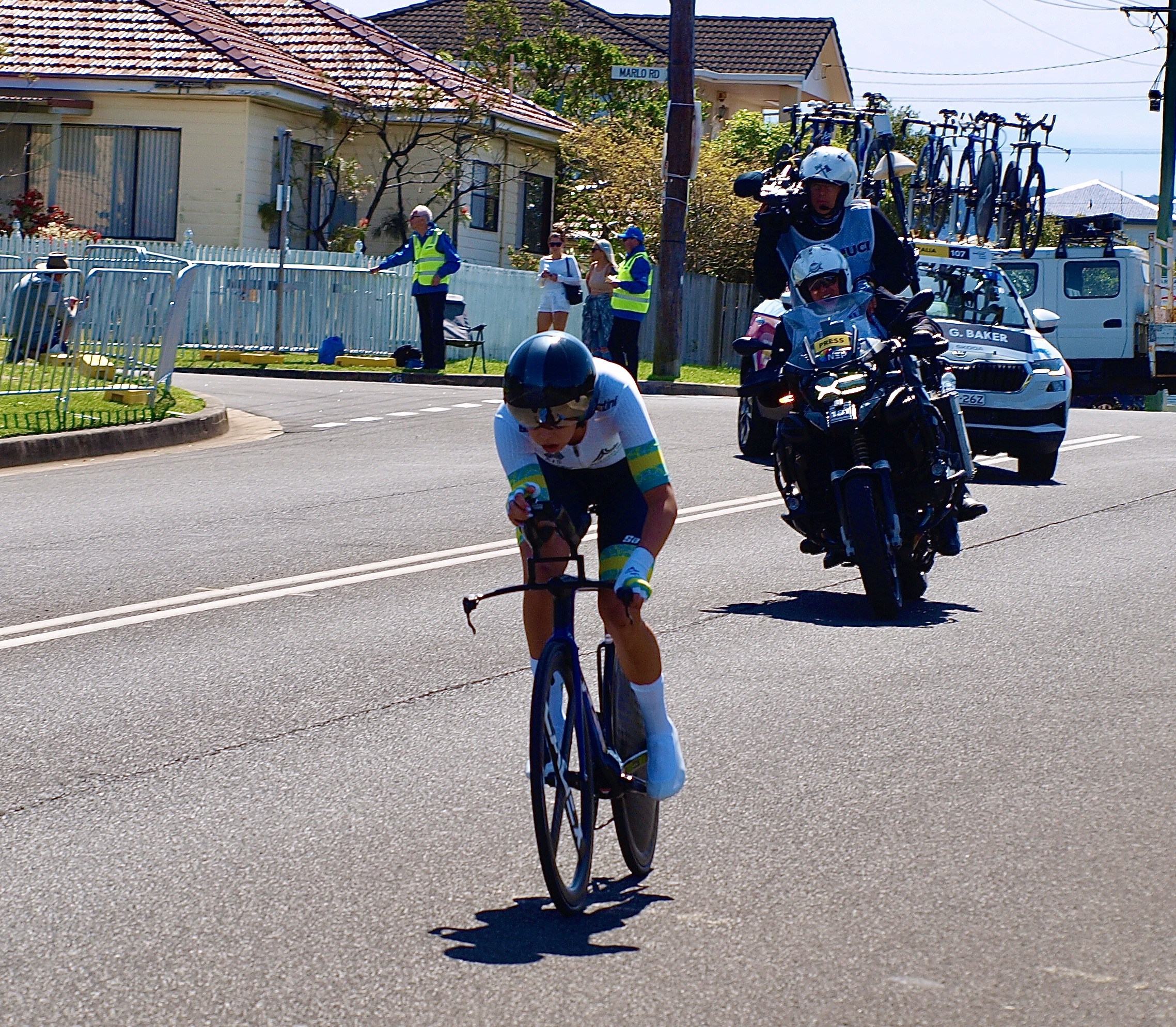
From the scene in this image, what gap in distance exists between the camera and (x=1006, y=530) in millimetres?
12141

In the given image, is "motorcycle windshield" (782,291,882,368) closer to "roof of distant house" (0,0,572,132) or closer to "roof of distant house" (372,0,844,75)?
"roof of distant house" (0,0,572,132)

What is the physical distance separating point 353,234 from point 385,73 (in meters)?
3.13

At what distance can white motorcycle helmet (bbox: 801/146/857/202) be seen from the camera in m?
10.5

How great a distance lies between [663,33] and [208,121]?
98.1 ft

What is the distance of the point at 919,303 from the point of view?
955 centimetres

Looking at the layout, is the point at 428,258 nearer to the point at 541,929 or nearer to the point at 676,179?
the point at 676,179

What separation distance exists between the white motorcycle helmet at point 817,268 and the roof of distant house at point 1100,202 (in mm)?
93357

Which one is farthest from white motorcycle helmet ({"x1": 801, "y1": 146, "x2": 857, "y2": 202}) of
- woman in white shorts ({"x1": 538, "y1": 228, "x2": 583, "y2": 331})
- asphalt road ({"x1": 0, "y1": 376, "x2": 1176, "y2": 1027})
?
woman in white shorts ({"x1": 538, "y1": 228, "x2": 583, "y2": 331})

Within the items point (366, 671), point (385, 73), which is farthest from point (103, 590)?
point (385, 73)

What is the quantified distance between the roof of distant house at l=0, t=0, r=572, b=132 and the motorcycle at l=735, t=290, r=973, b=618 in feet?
69.8

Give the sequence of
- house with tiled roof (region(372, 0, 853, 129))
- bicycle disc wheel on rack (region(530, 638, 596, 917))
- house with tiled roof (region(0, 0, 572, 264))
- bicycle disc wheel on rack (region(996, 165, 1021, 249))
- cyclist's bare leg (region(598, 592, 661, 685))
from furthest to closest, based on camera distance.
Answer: house with tiled roof (region(372, 0, 853, 129)) → house with tiled roof (region(0, 0, 572, 264)) → bicycle disc wheel on rack (region(996, 165, 1021, 249)) → cyclist's bare leg (region(598, 592, 661, 685)) → bicycle disc wheel on rack (region(530, 638, 596, 917))

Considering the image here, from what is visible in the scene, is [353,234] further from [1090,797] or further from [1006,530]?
[1090,797]

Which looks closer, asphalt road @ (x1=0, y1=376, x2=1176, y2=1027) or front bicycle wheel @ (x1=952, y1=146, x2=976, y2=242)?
asphalt road @ (x1=0, y1=376, x2=1176, y2=1027)

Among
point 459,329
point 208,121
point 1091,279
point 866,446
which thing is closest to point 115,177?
point 208,121
